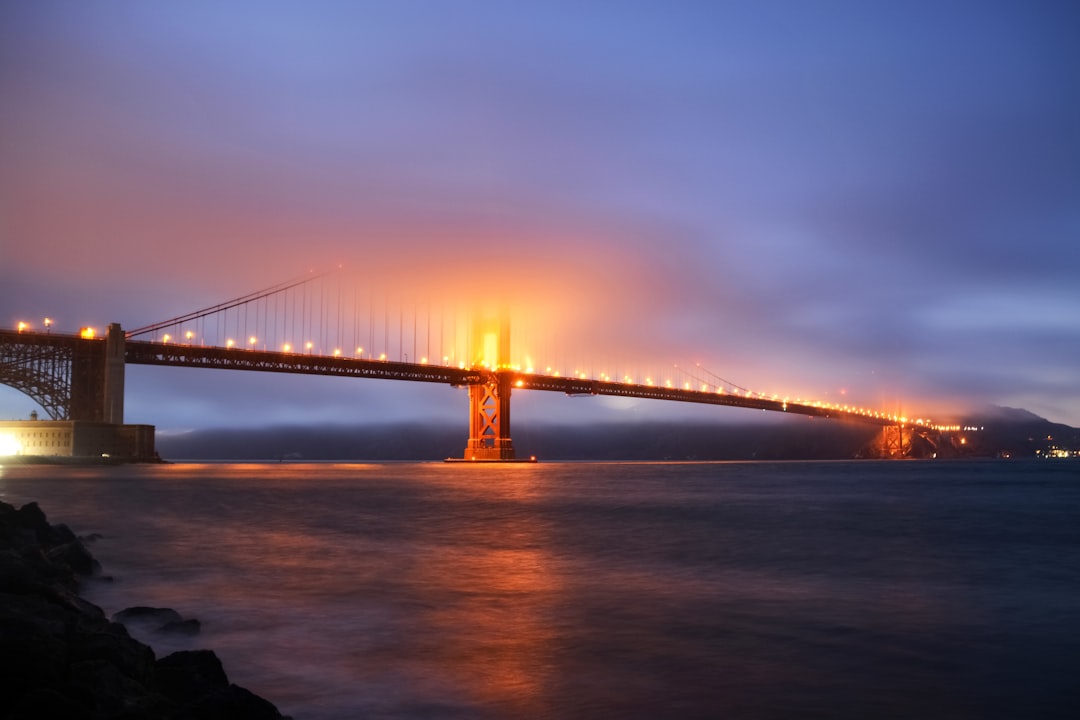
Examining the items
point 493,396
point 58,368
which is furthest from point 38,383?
point 493,396

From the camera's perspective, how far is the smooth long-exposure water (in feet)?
23.6

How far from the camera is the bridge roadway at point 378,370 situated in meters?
66.4

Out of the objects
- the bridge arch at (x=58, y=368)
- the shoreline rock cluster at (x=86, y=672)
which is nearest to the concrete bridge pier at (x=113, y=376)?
the bridge arch at (x=58, y=368)

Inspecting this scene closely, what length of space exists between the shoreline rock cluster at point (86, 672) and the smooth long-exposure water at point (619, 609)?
1.15 m

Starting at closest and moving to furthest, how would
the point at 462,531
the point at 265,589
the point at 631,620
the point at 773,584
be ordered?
the point at 631,620 → the point at 265,589 → the point at 773,584 → the point at 462,531

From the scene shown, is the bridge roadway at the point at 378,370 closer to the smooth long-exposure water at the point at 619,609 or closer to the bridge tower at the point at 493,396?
the bridge tower at the point at 493,396

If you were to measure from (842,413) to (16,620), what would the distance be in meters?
105

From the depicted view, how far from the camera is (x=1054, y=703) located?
695cm

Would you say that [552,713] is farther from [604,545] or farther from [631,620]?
[604,545]

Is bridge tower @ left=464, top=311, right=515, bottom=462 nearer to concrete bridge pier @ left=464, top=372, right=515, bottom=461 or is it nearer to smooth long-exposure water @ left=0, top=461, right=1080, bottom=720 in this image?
concrete bridge pier @ left=464, top=372, right=515, bottom=461

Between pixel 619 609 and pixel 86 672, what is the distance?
7.37 metres

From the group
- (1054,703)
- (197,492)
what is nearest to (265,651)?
(1054,703)

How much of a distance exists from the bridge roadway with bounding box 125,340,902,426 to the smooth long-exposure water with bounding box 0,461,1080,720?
139ft

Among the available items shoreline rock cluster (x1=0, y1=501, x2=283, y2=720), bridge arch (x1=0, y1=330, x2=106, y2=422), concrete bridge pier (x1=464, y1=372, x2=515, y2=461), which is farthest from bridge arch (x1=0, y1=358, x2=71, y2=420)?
shoreline rock cluster (x1=0, y1=501, x2=283, y2=720)
